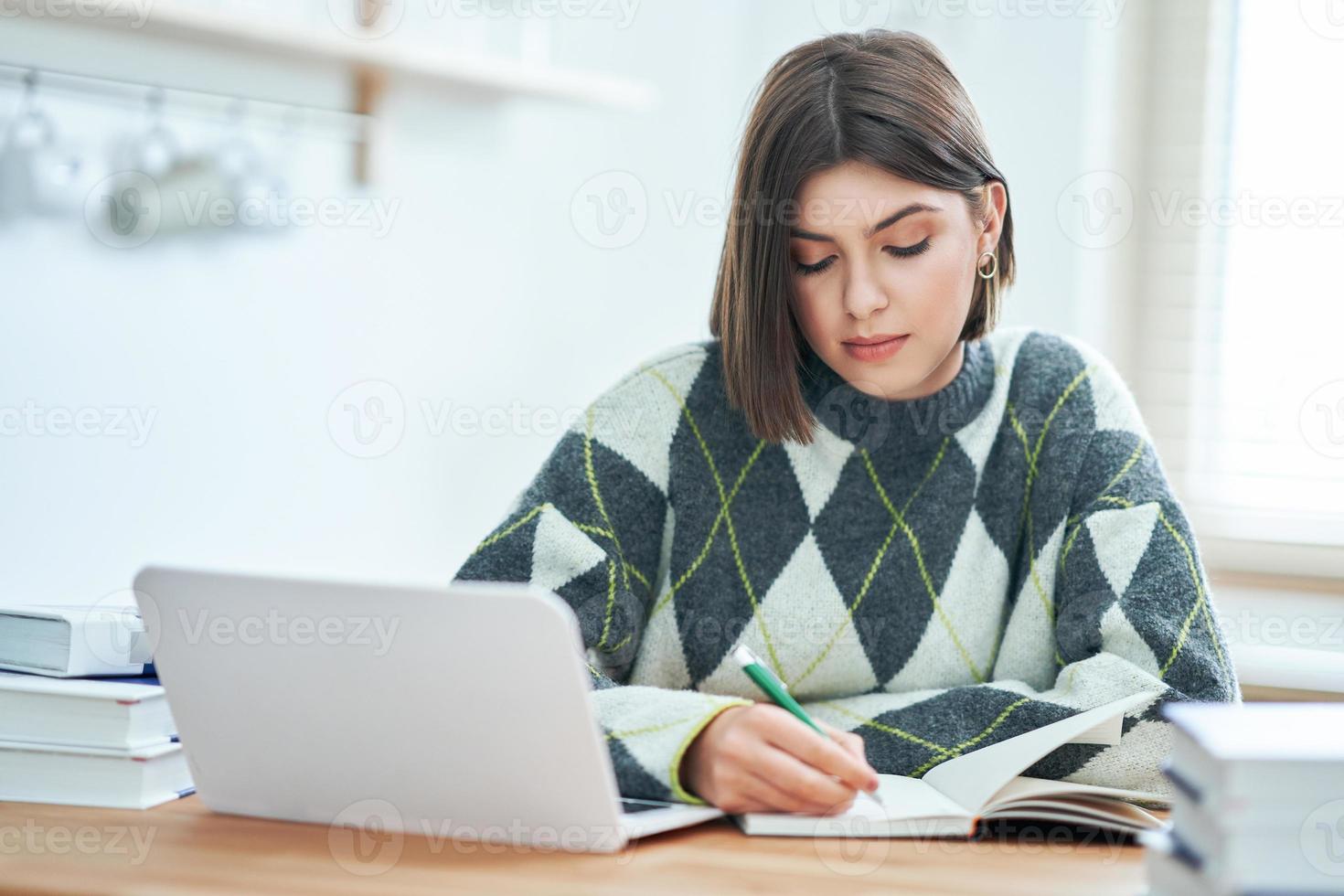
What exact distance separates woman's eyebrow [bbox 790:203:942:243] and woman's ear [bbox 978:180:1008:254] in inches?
4.0

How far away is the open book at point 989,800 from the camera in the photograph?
2.68ft

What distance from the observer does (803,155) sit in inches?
42.1

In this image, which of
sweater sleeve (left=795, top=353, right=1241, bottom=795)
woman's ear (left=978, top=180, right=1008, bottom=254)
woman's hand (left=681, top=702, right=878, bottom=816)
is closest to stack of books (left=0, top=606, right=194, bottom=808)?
woman's hand (left=681, top=702, right=878, bottom=816)

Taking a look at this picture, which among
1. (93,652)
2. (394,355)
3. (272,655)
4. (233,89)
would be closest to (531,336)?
(394,355)

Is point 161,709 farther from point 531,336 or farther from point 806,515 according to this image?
point 531,336

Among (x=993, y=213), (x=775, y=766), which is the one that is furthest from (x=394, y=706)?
(x=993, y=213)

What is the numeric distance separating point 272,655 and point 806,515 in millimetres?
540

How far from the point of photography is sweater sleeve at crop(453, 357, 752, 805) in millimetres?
864

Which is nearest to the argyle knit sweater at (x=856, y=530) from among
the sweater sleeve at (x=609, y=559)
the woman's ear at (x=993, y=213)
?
the sweater sleeve at (x=609, y=559)

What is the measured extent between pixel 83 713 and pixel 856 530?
2.08 ft

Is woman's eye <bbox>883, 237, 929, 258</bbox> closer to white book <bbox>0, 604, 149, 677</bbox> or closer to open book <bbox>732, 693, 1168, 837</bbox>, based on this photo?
open book <bbox>732, 693, 1168, 837</bbox>

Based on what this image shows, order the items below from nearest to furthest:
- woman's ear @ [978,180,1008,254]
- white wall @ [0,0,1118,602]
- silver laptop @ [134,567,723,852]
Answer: silver laptop @ [134,567,723,852]
woman's ear @ [978,180,1008,254]
white wall @ [0,0,1118,602]

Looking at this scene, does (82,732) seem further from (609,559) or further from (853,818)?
(853,818)

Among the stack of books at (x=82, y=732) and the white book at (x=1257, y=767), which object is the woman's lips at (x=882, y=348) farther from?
the stack of books at (x=82, y=732)
